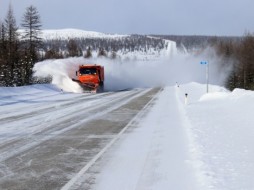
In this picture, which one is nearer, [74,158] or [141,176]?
[141,176]

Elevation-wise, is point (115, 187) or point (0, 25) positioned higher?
point (0, 25)

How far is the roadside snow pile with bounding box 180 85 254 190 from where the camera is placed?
684 cm

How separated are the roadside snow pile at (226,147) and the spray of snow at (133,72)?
24.7 m

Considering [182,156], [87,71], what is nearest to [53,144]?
[182,156]

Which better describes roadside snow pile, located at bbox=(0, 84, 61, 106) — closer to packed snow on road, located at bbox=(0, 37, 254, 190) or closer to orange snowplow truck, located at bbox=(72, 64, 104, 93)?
orange snowplow truck, located at bbox=(72, 64, 104, 93)

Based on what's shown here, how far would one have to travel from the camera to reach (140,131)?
13.1 m

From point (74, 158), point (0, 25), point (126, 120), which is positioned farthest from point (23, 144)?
point (0, 25)

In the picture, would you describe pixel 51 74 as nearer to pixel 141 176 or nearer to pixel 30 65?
pixel 30 65

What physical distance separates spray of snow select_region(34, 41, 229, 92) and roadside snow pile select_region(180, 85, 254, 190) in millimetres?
24749

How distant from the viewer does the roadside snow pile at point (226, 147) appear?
684 cm

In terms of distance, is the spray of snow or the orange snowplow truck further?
the spray of snow

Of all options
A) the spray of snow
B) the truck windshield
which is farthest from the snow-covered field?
the spray of snow

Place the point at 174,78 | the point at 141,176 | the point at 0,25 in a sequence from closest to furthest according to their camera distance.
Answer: the point at 141,176
the point at 0,25
the point at 174,78

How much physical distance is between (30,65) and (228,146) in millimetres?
51154
